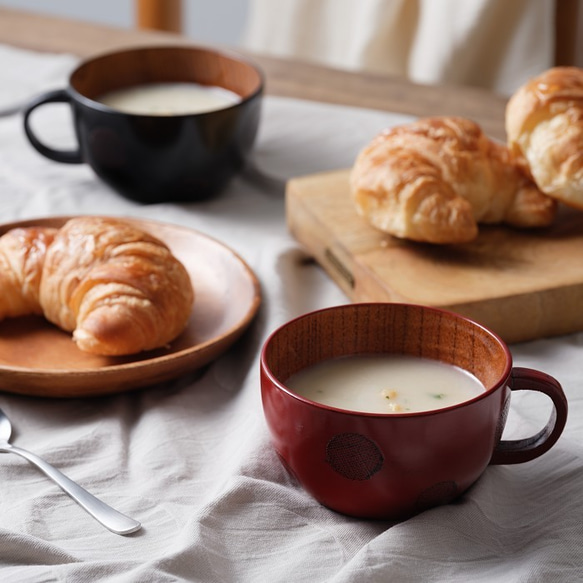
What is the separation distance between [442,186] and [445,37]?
142 centimetres

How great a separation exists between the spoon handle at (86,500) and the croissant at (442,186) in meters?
0.49

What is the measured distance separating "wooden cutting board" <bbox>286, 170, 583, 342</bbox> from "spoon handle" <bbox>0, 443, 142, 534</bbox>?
0.41 meters

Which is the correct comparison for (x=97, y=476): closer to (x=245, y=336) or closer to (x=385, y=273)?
(x=245, y=336)

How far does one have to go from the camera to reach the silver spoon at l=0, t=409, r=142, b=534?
750 mm

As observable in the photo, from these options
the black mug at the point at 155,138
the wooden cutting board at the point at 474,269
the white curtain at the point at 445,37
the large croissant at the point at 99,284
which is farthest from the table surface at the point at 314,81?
the large croissant at the point at 99,284

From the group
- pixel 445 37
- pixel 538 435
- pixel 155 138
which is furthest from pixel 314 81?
pixel 538 435

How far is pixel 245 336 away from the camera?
3.48 feet

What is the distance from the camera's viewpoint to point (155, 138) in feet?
4.24

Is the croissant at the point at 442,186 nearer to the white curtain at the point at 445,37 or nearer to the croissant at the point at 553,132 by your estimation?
the croissant at the point at 553,132

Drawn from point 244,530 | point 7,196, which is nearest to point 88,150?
point 7,196

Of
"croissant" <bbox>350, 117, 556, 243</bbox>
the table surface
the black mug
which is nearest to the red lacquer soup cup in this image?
"croissant" <bbox>350, 117, 556, 243</bbox>

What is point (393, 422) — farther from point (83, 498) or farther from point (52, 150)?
point (52, 150)

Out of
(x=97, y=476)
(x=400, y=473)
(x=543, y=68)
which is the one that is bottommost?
(x=543, y=68)

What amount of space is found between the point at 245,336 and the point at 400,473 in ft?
1.26
